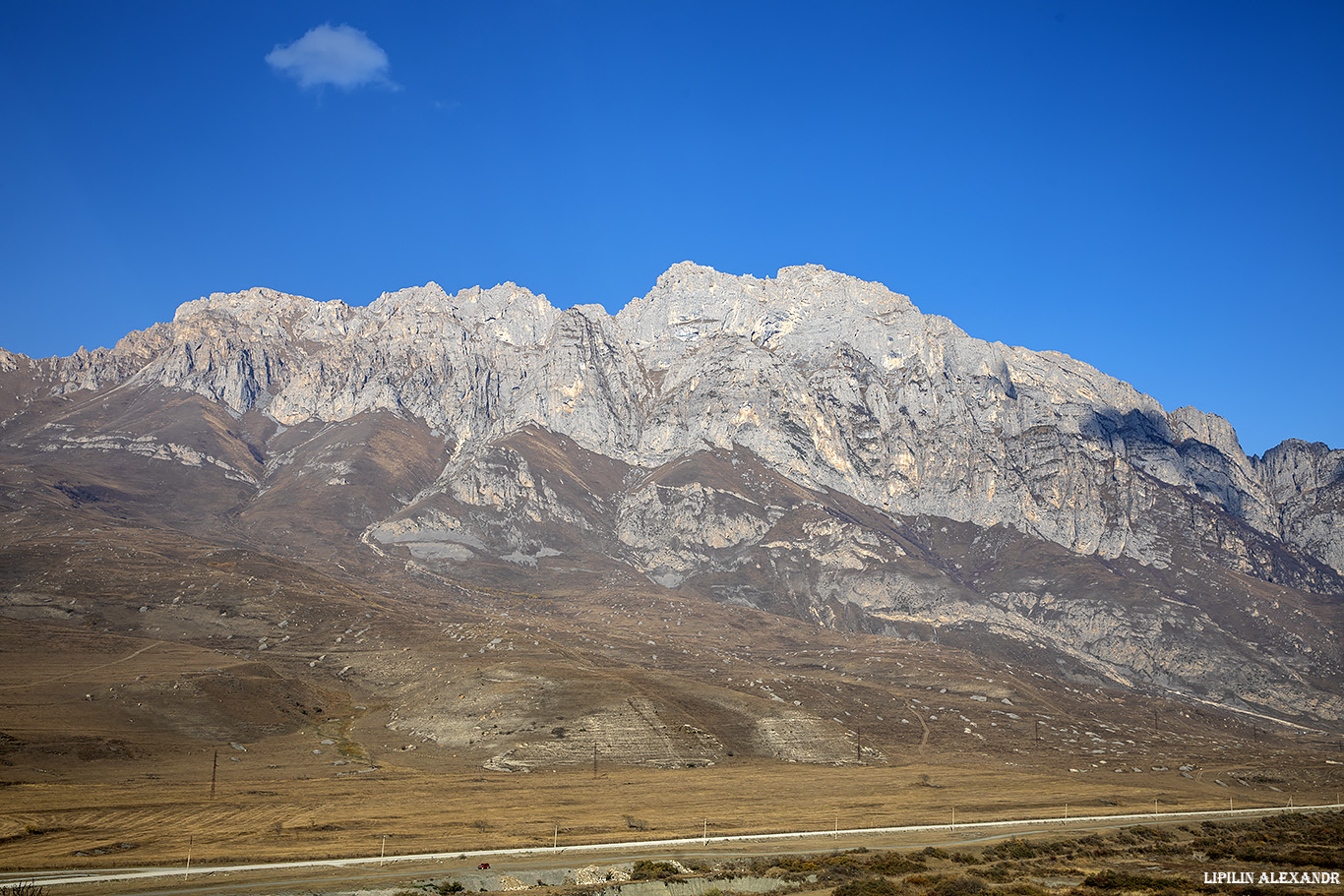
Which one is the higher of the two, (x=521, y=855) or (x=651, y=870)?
(x=651, y=870)

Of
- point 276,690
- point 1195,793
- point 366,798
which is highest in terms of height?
point 276,690

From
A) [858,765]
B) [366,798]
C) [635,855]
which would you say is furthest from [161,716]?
[858,765]

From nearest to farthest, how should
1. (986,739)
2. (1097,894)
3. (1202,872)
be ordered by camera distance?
1. (1097,894)
2. (1202,872)
3. (986,739)

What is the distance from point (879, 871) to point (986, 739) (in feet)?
432

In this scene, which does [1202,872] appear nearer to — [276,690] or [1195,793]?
[1195,793]

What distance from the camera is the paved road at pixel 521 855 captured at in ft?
198

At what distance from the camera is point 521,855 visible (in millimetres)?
73938

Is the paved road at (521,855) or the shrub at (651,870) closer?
the paved road at (521,855)

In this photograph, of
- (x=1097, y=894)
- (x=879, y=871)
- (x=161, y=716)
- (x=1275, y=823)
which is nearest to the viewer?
(x=1097, y=894)

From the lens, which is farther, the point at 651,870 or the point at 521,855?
the point at 521,855

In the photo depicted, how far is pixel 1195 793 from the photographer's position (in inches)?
5556

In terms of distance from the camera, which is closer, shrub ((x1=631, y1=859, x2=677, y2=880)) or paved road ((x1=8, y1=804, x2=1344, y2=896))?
paved road ((x1=8, y1=804, x2=1344, y2=896))

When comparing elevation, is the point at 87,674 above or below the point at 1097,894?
above

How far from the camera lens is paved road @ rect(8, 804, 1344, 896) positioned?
198 feet
